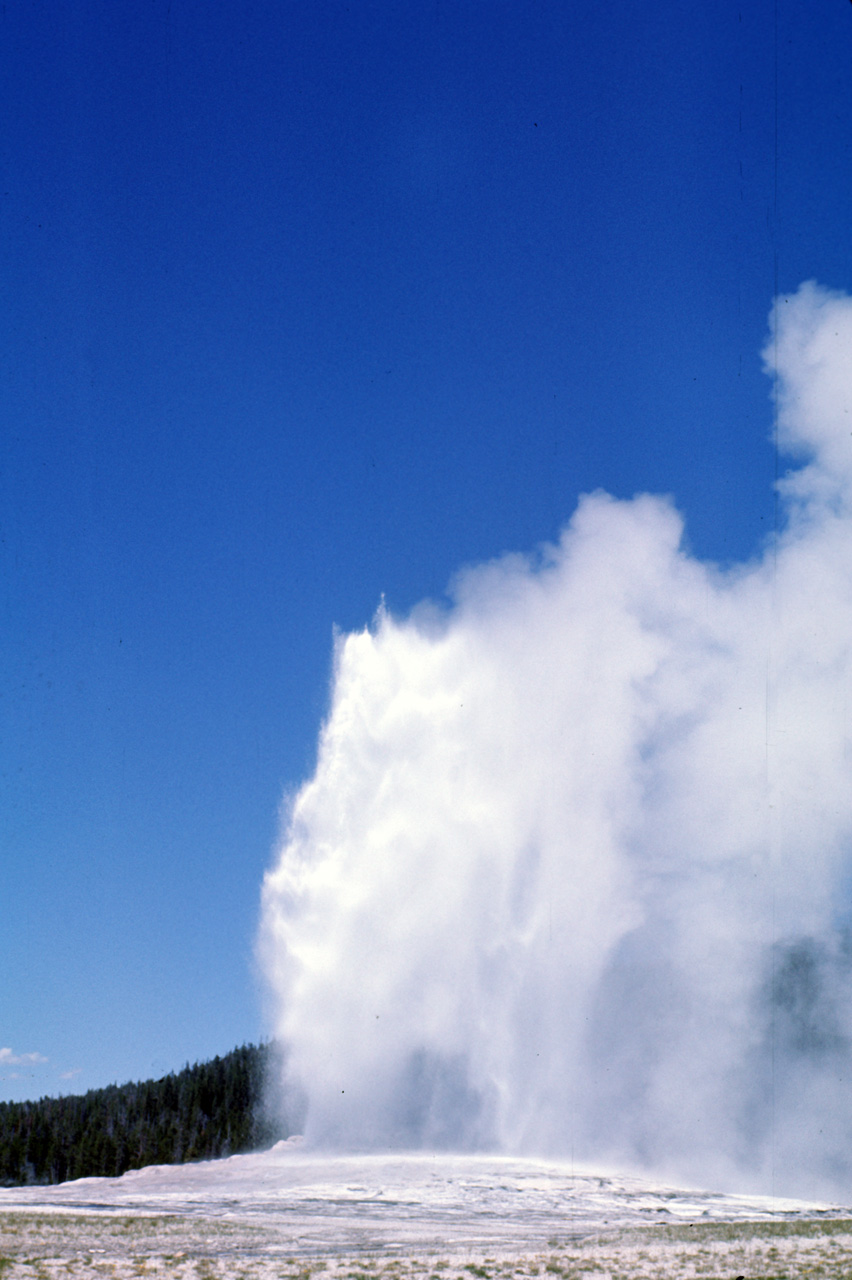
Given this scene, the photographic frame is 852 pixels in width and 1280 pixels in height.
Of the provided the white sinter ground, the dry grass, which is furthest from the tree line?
the dry grass

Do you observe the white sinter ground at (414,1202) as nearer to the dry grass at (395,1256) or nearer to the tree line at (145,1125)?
the dry grass at (395,1256)

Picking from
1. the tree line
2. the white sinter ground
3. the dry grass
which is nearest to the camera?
the dry grass

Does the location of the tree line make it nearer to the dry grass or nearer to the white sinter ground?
the white sinter ground

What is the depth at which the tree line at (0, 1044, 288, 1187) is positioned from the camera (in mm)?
103250

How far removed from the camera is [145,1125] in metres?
110

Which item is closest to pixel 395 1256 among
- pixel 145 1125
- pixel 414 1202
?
pixel 414 1202

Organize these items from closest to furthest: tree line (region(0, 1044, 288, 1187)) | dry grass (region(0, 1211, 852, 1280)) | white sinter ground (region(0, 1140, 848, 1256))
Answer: dry grass (region(0, 1211, 852, 1280))
white sinter ground (region(0, 1140, 848, 1256))
tree line (region(0, 1044, 288, 1187))

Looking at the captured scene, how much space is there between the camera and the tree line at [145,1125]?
339 ft

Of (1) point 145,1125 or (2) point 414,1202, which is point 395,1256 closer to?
(2) point 414,1202

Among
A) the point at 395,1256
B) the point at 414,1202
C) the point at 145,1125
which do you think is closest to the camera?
the point at 395,1256

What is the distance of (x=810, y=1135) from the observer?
3617 inches

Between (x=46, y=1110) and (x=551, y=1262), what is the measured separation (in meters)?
107

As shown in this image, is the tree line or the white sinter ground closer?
the white sinter ground

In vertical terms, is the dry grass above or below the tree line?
above
